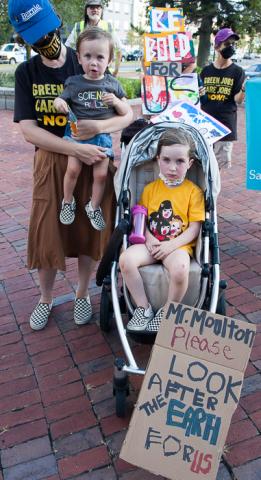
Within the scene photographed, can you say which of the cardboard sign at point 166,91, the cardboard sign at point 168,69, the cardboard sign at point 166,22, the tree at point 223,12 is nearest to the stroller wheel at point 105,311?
the cardboard sign at point 166,91

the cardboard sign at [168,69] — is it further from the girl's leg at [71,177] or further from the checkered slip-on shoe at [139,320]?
Result: the checkered slip-on shoe at [139,320]

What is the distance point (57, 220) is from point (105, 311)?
2.24 feet

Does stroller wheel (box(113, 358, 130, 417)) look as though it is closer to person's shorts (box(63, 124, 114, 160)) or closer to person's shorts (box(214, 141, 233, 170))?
person's shorts (box(63, 124, 114, 160))

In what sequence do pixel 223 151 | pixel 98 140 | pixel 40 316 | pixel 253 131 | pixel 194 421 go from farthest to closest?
pixel 223 151 → pixel 253 131 → pixel 40 316 → pixel 98 140 → pixel 194 421

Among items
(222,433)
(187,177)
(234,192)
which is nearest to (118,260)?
(187,177)

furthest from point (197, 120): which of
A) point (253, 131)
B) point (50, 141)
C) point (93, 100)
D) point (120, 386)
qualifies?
point (120, 386)

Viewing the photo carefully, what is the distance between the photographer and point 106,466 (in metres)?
2.28

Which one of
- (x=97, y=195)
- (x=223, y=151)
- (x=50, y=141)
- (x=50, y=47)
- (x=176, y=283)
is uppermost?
(x=50, y=47)

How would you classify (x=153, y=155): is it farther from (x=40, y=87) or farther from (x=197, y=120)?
(x=40, y=87)

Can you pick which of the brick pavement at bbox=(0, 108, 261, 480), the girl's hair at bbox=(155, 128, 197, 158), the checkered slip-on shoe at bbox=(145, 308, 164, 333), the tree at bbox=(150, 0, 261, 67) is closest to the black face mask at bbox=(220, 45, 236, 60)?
the brick pavement at bbox=(0, 108, 261, 480)

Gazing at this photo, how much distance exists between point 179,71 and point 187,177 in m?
1.64

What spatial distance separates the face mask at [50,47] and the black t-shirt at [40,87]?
9 cm

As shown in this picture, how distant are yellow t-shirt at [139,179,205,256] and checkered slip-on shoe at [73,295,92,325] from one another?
0.83m

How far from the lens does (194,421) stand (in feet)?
6.53
